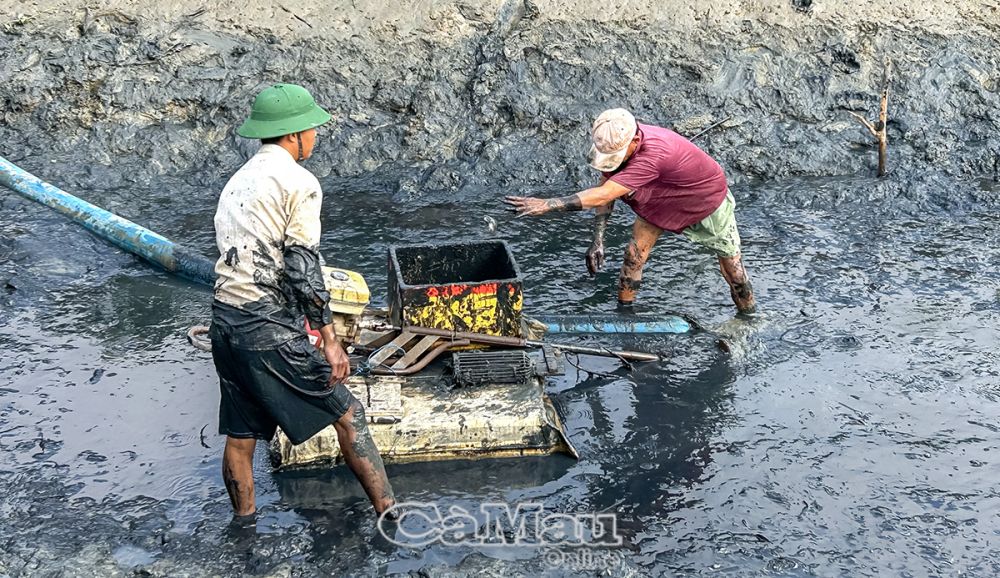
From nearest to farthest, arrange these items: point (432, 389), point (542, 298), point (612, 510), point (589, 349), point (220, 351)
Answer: point (220, 351) → point (612, 510) → point (432, 389) → point (589, 349) → point (542, 298)

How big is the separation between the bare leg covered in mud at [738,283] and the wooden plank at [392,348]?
229 cm

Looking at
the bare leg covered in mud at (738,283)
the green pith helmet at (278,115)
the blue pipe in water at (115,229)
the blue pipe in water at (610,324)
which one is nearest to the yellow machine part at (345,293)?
the green pith helmet at (278,115)

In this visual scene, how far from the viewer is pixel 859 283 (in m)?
7.18

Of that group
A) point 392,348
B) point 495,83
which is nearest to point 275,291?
point 392,348

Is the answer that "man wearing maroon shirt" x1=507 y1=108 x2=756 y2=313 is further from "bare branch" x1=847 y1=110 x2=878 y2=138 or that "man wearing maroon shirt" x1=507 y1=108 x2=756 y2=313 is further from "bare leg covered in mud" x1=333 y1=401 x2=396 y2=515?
"bare branch" x1=847 y1=110 x2=878 y2=138

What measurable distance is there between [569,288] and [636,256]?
26.9 inches

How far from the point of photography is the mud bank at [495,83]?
900 centimetres

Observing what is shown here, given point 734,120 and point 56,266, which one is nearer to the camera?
point 56,266

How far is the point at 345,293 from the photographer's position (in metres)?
5.20

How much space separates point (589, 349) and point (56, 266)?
4.00 m

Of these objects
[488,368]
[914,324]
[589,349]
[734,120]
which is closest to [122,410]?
[488,368]

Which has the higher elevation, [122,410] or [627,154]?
[627,154]

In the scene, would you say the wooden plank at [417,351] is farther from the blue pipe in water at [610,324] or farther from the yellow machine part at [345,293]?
the blue pipe in water at [610,324]

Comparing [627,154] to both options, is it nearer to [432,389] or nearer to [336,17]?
[432,389]
